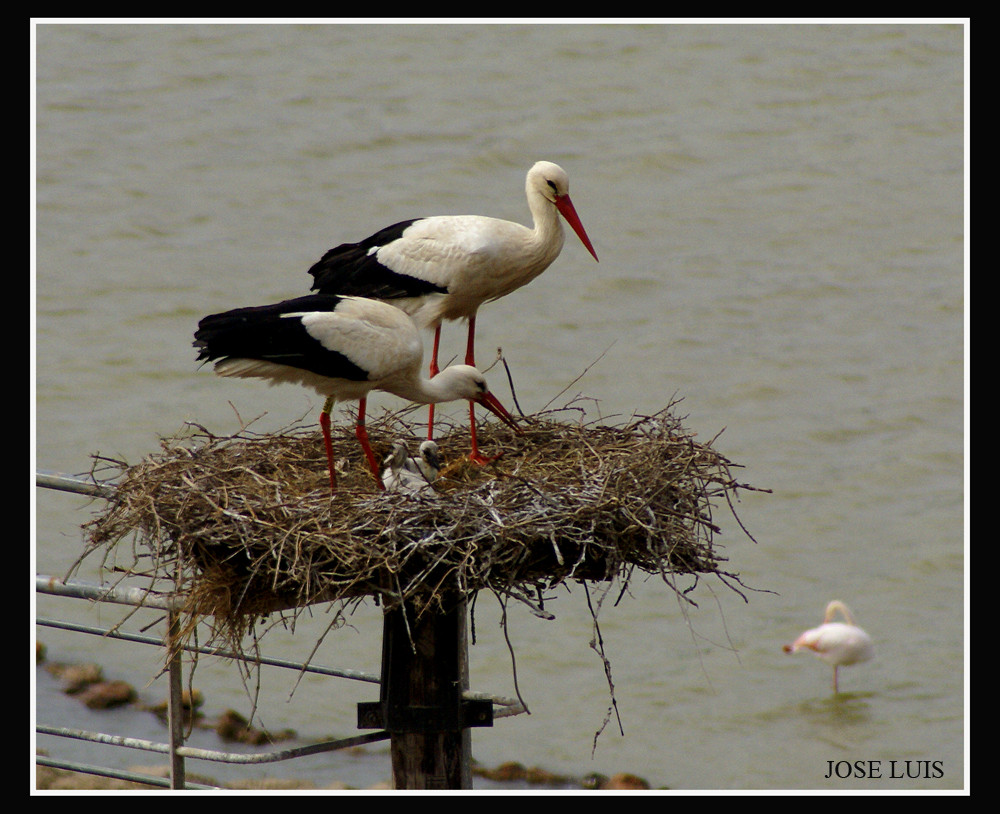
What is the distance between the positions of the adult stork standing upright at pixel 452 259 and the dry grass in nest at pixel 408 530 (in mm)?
1116

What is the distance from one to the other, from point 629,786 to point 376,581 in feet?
17.8

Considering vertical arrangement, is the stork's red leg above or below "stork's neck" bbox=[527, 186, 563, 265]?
below

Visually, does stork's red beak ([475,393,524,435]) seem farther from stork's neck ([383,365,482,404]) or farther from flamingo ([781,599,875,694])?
flamingo ([781,599,875,694])

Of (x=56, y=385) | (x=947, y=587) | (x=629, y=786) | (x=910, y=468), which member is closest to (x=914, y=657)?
(x=947, y=587)

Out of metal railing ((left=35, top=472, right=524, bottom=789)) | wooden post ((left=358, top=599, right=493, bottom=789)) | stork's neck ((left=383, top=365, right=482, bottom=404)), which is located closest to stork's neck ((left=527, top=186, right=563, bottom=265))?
stork's neck ((left=383, top=365, right=482, bottom=404))

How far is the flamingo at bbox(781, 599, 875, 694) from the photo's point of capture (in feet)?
37.5

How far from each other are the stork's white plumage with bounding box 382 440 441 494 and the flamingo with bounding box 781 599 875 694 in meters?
6.09

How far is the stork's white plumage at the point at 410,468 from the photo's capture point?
5879 mm

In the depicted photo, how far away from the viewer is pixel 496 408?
6477 millimetres

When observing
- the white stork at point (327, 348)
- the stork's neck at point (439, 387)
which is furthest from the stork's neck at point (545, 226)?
the white stork at point (327, 348)

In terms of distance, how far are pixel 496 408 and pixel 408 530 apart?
137 centimetres

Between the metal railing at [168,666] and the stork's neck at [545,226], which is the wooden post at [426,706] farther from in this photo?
the stork's neck at [545,226]

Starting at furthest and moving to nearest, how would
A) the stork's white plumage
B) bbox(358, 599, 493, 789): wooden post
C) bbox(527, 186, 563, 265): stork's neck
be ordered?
bbox(527, 186, 563, 265): stork's neck, the stork's white plumage, bbox(358, 599, 493, 789): wooden post

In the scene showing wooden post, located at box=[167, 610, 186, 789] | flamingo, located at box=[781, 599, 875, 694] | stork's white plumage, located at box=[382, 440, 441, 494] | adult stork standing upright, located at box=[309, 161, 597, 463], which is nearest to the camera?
wooden post, located at box=[167, 610, 186, 789]
